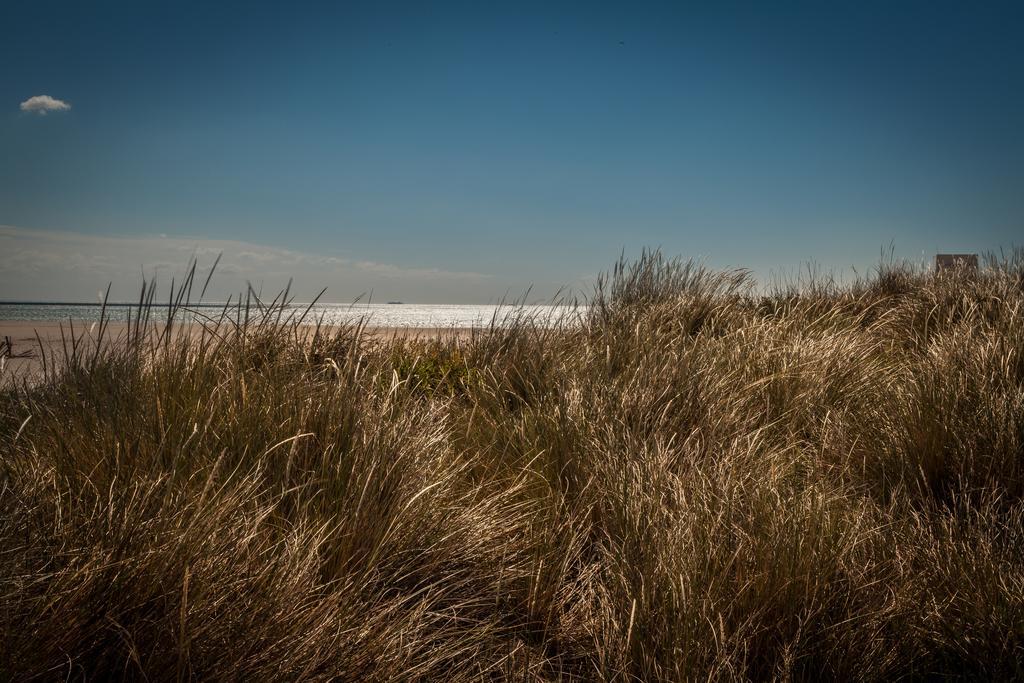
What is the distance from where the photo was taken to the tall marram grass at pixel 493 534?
1529mm

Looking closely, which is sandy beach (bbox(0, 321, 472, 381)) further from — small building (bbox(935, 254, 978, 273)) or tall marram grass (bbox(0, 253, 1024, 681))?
small building (bbox(935, 254, 978, 273))

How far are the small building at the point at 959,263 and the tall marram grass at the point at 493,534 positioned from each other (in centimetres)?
703

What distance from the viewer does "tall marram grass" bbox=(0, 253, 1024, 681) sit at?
5.02ft

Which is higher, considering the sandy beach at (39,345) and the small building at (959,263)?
the small building at (959,263)

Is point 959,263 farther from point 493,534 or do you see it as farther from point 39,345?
point 39,345

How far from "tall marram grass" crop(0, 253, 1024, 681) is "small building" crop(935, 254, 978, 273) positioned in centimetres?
703

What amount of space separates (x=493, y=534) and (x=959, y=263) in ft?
33.5

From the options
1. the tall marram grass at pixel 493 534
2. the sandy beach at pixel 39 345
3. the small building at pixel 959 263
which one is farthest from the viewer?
the small building at pixel 959 263

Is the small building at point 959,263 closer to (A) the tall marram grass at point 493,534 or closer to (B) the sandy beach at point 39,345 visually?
(A) the tall marram grass at point 493,534

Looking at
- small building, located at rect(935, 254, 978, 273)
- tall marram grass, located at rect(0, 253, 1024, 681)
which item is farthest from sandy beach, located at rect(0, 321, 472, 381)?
small building, located at rect(935, 254, 978, 273)

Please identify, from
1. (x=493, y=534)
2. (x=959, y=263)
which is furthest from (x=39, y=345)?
(x=959, y=263)

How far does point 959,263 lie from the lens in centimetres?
964

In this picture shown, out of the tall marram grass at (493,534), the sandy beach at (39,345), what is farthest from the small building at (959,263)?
the sandy beach at (39,345)

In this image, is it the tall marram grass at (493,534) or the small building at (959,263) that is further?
the small building at (959,263)
